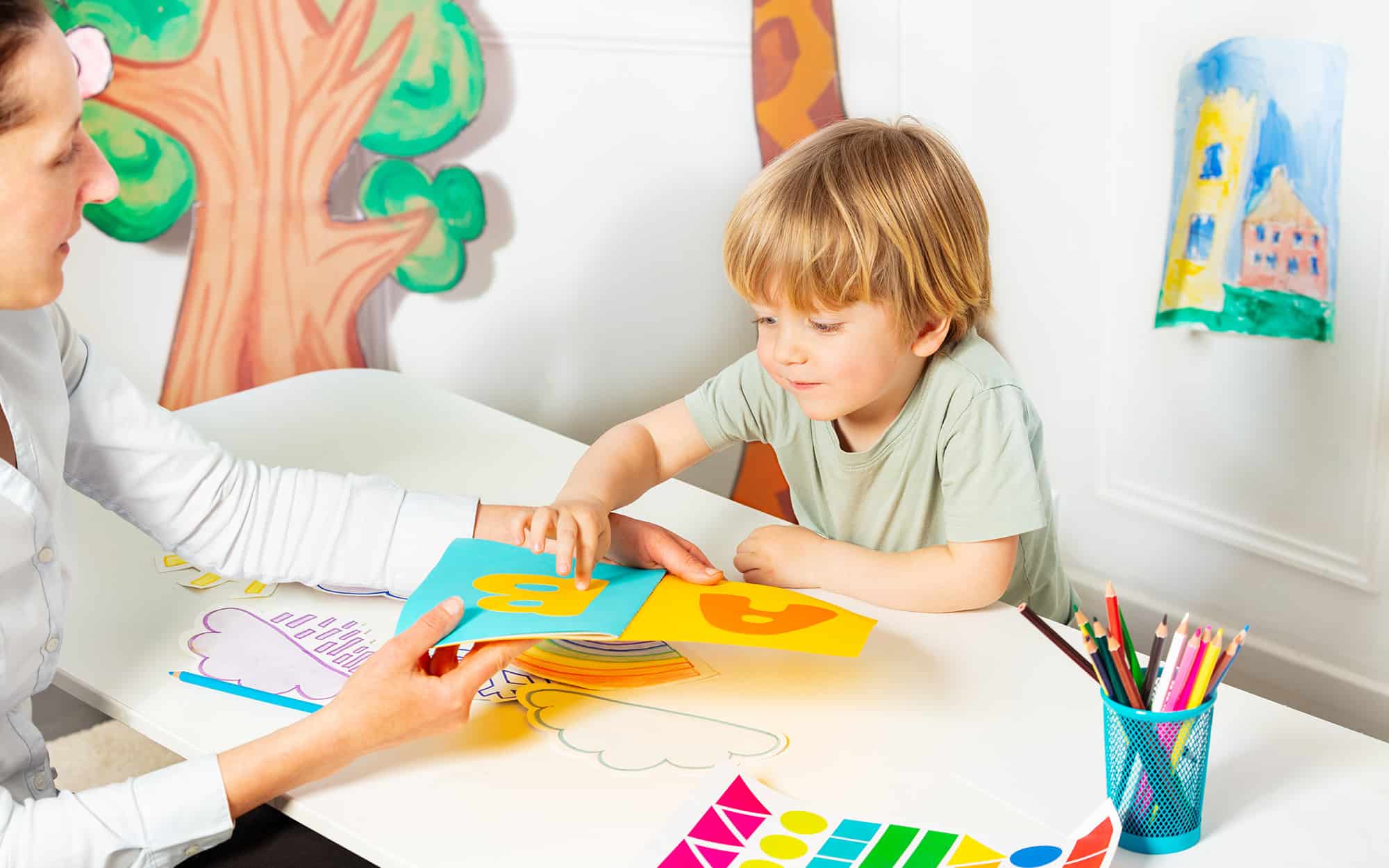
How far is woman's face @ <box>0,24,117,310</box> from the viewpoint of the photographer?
815mm

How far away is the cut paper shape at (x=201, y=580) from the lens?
3.80 ft

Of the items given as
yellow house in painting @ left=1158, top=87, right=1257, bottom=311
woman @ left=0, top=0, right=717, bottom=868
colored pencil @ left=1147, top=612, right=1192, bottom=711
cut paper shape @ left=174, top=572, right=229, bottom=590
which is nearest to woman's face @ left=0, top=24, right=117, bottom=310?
woman @ left=0, top=0, right=717, bottom=868

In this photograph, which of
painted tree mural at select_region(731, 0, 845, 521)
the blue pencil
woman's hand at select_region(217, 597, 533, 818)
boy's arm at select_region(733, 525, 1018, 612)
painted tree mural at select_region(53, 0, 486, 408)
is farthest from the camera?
painted tree mural at select_region(731, 0, 845, 521)

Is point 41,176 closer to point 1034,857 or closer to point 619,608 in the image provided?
point 619,608

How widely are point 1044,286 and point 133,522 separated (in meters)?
1.60

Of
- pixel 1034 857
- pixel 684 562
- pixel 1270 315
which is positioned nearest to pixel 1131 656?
pixel 1034 857

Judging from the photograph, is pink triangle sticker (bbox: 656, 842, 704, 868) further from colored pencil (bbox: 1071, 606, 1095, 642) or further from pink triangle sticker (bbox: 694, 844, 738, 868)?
colored pencil (bbox: 1071, 606, 1095, 642)

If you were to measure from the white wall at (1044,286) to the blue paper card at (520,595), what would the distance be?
88cm

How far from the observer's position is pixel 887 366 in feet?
3.71

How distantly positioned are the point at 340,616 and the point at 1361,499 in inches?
Result: 58.7

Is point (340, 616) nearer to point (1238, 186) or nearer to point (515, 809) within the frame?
point (515, 809)

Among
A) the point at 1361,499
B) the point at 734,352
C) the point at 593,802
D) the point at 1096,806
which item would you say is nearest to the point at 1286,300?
the point at 1361,499

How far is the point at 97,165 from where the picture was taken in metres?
0.90

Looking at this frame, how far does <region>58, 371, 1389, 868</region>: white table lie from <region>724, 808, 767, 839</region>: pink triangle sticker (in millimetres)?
39
